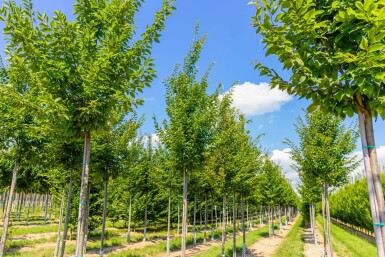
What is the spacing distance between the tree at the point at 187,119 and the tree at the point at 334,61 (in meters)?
6.71

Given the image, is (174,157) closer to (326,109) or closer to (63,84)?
(63,84)

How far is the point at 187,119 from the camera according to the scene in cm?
1001

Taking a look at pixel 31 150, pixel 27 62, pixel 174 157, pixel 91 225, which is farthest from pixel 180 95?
pixel 91 225

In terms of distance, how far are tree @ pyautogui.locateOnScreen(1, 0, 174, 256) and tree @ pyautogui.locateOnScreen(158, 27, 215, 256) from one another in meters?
5.01

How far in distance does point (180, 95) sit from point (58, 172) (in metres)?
8.86

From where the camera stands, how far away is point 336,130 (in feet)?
45.8

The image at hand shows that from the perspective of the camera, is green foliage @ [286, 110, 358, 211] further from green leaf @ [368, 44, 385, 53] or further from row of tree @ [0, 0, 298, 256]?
green leaf @ [368, 44, 385, 53]

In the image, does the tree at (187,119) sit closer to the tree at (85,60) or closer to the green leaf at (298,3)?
the tree at (85,60)

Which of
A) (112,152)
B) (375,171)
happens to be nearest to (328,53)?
(375,171)

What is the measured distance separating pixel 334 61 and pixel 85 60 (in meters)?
3.95

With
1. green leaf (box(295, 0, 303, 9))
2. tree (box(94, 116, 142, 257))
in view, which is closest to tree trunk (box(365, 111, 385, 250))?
green leaf (box(295, 0, 303, 9))

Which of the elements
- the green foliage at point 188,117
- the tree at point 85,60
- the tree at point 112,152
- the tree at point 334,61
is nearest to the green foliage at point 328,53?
the tree at point 334,61

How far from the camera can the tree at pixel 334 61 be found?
8.86ft

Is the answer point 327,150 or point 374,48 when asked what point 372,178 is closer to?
point 374,48
